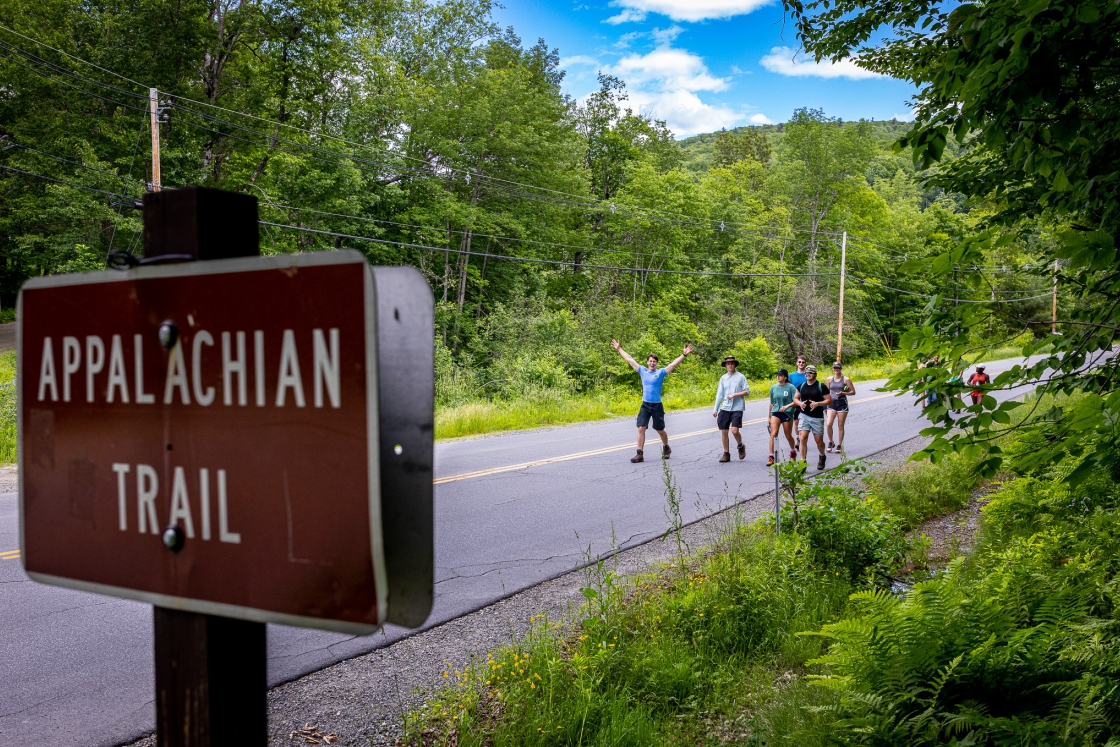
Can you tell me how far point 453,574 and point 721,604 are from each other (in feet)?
8.01

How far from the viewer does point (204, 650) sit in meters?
1.07

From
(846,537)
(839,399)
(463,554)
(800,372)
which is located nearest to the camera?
(846,537)

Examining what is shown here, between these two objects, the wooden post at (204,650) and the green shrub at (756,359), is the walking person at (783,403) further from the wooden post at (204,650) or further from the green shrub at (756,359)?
the green shrub at (756,359)

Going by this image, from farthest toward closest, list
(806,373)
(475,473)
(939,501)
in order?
1. (806,373)
2. (475,473)
3. (939,501)

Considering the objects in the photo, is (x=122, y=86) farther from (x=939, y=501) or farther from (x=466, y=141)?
(x=939, y=501)

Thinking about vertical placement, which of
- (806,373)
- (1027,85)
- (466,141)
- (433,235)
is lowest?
(806,373)

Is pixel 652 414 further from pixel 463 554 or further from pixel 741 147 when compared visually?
pixel 741 147

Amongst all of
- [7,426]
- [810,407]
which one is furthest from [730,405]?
[7,426]

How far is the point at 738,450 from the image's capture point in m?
12.4

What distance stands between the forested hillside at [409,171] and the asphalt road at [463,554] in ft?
23.1

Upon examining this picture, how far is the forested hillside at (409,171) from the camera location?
22.4 metres

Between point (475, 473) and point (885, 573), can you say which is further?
point (475, 473)

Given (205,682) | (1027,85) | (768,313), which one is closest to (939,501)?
(1027,85)

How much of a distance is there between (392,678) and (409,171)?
80.7 ft
